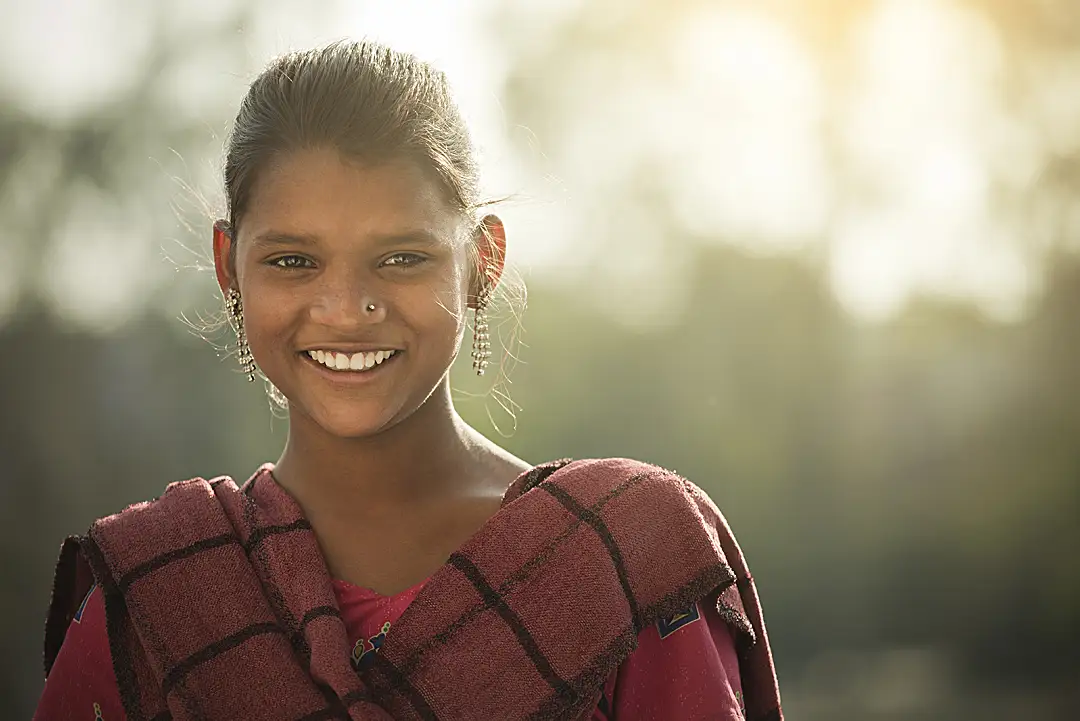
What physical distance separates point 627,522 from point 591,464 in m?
0.11

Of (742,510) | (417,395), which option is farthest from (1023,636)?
(417,395)

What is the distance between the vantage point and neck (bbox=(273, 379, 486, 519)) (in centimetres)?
162

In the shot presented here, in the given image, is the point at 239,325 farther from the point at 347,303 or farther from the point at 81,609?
the point at 81,609

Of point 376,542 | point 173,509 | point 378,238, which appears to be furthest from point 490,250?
point 173,509

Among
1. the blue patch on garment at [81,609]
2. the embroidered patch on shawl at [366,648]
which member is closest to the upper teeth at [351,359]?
the embroidered patch on shawl at [366,648]

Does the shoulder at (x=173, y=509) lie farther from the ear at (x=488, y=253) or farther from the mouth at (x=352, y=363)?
the ear at (x=488, y=253)

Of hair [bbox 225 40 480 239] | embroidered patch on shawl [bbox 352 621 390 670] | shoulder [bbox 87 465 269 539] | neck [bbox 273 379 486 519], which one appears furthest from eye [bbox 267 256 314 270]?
embroidered patch on shawl [bbox 352 621 390 670]

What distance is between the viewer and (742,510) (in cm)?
458

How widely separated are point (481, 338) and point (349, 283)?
0.30 m

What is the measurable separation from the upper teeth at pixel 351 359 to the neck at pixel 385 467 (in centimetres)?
14

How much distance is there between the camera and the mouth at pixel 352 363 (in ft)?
4.91

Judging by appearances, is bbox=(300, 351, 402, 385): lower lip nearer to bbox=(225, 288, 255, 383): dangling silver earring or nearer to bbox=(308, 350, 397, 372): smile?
bbox=(308, 350, 397, 372): smile

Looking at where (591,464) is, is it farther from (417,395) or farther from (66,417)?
(66,417)

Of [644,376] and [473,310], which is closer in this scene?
[473,310]
